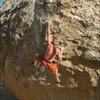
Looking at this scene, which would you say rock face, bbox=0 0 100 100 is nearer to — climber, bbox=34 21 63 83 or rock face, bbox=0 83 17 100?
climber, bbox=34 21 63 83

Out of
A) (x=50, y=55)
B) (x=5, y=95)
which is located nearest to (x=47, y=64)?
(x=50, y=55)

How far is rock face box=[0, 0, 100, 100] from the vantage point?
3334 millimetres

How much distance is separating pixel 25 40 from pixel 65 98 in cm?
177

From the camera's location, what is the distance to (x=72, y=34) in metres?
3.39

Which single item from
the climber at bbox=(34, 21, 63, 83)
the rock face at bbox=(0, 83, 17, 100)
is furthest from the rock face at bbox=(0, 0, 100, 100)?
the rock face at bbox=(0, 83, 17, 100)

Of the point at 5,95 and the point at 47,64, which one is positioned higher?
the point at 47,64

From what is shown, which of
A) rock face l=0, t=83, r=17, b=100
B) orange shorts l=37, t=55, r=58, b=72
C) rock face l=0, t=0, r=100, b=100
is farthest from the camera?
rock face l=0, t=83, r=17, b=100

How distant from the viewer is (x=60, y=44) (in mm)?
3465

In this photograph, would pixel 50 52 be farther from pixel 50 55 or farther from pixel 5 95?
pixel 5 95

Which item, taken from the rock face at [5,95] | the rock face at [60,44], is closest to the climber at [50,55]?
the rock face at [60,44]

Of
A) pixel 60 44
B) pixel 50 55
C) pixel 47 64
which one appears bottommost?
pixel 47 64

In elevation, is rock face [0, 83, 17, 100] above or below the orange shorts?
below

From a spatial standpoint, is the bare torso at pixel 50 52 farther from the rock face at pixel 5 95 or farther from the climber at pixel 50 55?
the rock face at pixel 5 95

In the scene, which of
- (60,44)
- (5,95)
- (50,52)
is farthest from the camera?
(5,95)
